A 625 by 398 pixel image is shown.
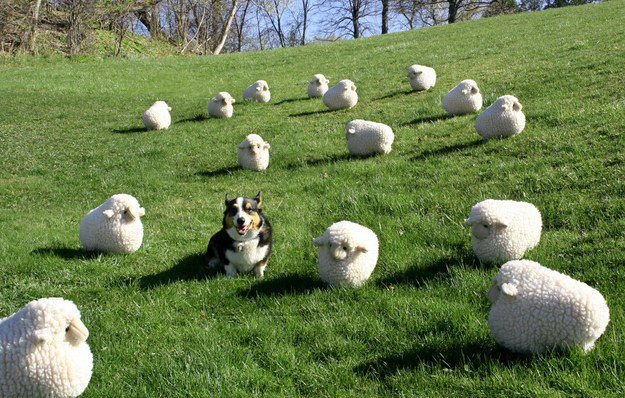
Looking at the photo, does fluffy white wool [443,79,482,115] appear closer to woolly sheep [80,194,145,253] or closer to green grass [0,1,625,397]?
green grass [0,1,625,397]

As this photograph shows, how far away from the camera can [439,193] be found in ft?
24.9

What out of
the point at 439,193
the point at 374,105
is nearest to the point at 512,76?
the point at 374,105

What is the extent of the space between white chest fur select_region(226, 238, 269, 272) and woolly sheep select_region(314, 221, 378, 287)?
29.9 inches

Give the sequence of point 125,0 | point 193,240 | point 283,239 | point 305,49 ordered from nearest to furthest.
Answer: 1. point 283,239
2. point 193,240
3. point 305,49
4. point 125,0

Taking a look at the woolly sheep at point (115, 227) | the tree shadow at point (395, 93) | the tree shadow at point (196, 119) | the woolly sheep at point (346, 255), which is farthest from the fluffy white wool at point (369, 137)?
the tree shadow at point (196, 119)

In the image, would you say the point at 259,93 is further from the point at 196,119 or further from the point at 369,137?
the point at 369,137

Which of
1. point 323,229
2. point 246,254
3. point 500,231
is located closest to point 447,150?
point 323,229

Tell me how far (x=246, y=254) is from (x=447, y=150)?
515cm

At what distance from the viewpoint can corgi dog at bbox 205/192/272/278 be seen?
575 centimetres

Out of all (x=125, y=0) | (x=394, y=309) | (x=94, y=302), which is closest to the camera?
(x=394, y=309)

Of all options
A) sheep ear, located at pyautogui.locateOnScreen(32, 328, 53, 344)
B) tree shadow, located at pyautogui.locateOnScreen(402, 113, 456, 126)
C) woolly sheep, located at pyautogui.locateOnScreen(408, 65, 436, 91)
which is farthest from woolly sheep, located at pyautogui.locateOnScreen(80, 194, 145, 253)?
woolly sheep, located at pyautogui.locateOnScreen(408, 65, 436, 91)

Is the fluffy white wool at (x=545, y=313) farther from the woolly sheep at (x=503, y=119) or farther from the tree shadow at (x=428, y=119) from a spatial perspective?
the tree shadow at (x=428, y=119)

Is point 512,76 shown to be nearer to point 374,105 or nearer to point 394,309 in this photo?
point 374,105

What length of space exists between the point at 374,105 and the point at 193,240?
27.7 feet
